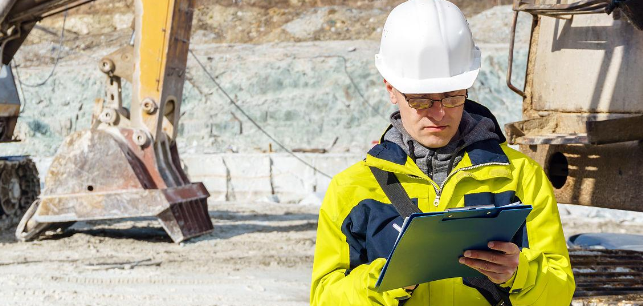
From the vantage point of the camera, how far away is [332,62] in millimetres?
21328

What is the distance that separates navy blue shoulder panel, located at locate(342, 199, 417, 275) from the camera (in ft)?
7.00

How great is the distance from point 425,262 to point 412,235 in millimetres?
109

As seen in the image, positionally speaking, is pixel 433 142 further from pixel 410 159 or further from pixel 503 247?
pixel 503 247

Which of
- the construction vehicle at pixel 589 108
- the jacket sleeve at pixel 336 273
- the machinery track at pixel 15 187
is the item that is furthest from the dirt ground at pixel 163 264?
the jacket sleeve at pixel 336 273

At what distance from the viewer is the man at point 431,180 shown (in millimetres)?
2096

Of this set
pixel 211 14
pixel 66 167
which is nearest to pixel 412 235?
pixel 66 167

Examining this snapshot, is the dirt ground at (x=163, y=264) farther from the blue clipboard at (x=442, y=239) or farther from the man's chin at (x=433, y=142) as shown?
the blue clipboard at (x=442, y=239)

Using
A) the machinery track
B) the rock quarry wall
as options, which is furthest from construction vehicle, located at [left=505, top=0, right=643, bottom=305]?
the rock quarry wall

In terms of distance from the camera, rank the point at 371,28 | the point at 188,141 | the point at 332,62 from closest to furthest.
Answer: the point at 188,141 < the point at 332,62 < the point at 371,28

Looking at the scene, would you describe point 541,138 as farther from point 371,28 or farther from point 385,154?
point 371,28

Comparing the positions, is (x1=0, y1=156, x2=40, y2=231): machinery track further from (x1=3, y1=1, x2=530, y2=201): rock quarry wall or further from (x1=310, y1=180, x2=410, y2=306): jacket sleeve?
(x1=310, y1=180, x2=410, y2=306): jacket sleeve

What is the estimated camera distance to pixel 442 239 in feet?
6.24

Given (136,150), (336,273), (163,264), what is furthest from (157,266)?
(336,273)

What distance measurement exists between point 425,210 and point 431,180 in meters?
0.07
